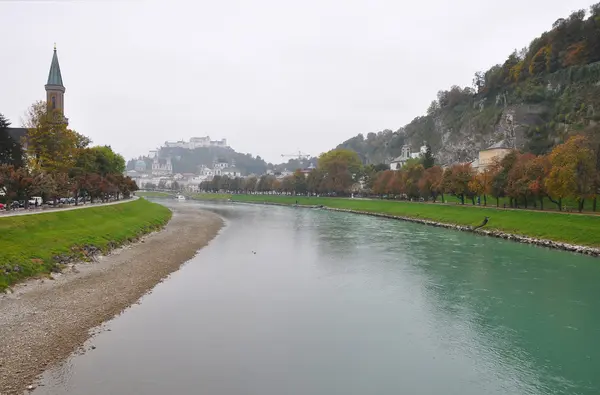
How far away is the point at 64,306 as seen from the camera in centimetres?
1455

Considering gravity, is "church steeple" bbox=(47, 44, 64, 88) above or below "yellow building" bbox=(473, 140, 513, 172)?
above

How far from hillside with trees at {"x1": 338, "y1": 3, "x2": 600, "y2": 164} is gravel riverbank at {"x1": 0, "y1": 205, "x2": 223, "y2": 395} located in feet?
205

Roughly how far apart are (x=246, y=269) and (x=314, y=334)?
10776 mm

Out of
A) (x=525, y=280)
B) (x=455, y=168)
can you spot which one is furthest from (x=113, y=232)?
(x=455, y=168)

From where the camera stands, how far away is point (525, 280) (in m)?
20.7

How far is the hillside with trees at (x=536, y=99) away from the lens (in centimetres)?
7169

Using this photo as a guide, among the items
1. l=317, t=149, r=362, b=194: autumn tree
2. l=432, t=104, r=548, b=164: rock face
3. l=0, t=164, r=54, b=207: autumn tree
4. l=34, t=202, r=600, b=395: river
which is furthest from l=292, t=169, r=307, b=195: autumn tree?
l=34, t=202, r=600, b=395: river

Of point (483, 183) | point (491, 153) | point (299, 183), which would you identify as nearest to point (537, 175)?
point (483, 183)

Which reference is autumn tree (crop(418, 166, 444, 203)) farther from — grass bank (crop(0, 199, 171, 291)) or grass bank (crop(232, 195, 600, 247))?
grass bank (crop(0, 199, 171, 291))

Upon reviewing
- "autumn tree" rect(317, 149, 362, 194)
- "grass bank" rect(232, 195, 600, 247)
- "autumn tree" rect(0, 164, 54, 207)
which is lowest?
"grass bank" rect(232, 195, 600, 247)

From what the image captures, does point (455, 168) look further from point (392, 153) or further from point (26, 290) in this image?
point (392, 153)

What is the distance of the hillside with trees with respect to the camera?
235 feet

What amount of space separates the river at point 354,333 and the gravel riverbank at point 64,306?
0.61 meters

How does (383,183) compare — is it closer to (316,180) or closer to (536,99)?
(316,180)
